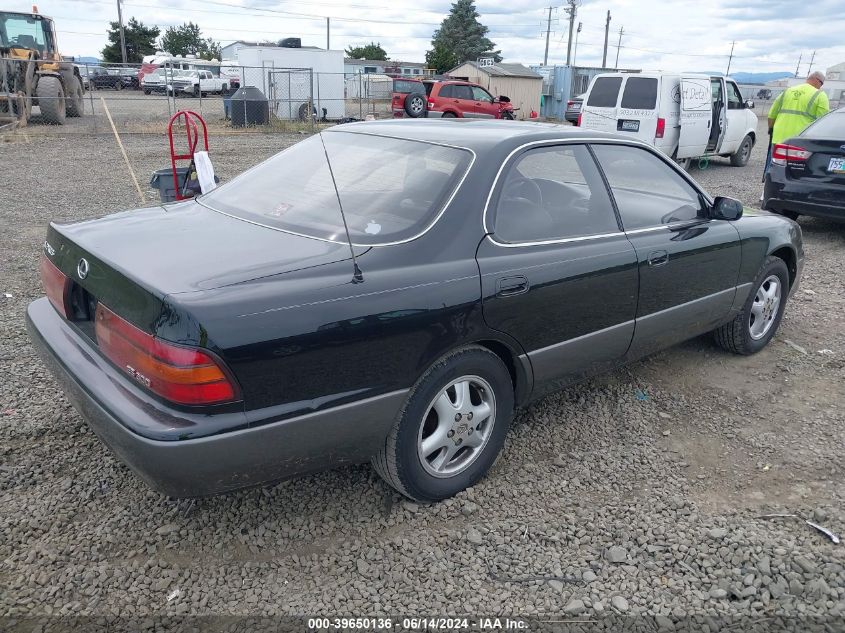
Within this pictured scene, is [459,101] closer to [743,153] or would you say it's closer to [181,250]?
[743,153]

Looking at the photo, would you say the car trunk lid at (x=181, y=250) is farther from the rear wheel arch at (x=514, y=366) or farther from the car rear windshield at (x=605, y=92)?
the car rear windshield at (x=605, y=92)

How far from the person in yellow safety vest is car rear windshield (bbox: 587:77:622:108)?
10.8 feet

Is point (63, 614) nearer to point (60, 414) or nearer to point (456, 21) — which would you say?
point (60, 414)

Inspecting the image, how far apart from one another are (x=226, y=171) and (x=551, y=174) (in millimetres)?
10132

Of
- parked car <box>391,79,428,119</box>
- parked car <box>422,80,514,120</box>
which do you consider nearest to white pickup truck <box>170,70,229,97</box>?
parked car <box>391,79,428,119</box>

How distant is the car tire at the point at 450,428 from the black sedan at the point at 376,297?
0.4 inches

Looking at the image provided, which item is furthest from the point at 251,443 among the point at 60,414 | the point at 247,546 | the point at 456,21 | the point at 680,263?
the point at 456,21

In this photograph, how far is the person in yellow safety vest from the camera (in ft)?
31.6

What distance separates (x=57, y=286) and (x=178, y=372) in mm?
1123

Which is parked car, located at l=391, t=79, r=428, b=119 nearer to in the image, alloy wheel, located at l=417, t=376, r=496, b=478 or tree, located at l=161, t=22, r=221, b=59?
alloy wheel, located at l=417, t=376, r=496, b=478

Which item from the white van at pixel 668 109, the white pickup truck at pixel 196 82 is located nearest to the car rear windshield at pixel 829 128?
the white van at pixel 668 109

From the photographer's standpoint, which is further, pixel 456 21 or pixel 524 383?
pixel 456 21

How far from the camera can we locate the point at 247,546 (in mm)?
2711

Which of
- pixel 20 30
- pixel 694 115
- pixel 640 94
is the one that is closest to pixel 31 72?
pixel 20 30
